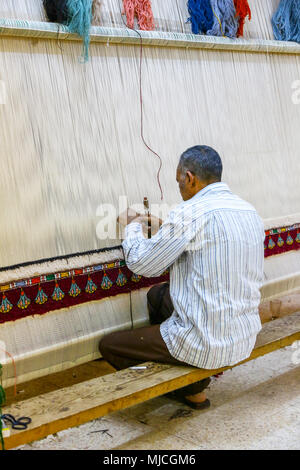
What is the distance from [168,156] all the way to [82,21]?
0.76 m

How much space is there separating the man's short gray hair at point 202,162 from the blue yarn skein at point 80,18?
67 cm

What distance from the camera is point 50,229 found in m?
2.48

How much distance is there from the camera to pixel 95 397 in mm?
2146

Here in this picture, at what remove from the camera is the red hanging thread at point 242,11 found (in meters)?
3.26

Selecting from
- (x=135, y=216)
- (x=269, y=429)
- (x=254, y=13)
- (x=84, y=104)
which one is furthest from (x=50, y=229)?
(x=254, y=13)

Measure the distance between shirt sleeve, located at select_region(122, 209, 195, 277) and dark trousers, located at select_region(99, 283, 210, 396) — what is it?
0.29 meters

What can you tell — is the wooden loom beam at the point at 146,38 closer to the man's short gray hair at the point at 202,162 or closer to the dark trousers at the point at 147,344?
the man's short gray hair at the point at 202,162

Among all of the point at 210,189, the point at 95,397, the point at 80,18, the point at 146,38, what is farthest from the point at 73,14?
the point at 95,397

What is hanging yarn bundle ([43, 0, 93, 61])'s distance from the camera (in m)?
2.45

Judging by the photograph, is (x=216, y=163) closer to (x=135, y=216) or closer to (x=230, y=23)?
(x=135, y=216)

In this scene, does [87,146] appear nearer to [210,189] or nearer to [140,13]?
[210,189]

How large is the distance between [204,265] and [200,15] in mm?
1477

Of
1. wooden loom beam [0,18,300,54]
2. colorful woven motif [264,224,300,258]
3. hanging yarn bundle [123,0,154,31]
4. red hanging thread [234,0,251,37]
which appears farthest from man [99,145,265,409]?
red hanging thread [234,0,251,37]

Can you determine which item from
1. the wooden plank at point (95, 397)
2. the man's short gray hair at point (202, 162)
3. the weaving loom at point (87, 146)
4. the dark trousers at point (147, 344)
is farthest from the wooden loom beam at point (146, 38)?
the wooden plank at point (95, 397)
